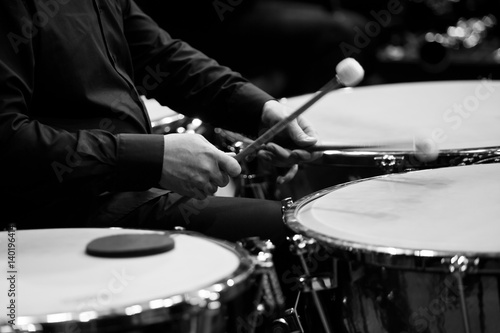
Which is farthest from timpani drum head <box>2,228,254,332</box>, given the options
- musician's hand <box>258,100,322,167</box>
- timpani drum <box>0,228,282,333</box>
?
musician's hand <box>258,100,322,167</box>

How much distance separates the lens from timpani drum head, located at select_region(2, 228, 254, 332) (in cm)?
74

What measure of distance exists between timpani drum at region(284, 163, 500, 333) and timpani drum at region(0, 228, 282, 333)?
0.13 meters

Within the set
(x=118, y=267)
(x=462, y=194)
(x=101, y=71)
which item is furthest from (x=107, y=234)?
(x=462, y=194)

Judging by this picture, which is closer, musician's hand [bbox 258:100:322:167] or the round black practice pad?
the round black practice pad

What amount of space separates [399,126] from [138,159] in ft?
2.29

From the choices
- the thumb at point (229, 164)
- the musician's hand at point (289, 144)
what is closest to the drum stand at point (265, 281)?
the thumb at point (229, 164)

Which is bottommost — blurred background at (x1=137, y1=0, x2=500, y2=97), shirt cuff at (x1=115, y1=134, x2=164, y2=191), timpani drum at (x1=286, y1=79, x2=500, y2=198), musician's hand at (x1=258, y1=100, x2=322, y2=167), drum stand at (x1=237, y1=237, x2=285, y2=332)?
blurred background at (x1=137, y1=0, x2=500, y2=97)

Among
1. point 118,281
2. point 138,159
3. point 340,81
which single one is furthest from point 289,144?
point 118,281

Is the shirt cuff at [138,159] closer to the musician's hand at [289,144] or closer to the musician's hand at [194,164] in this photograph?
the musician's hand at [194,164]

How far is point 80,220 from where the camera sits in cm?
122

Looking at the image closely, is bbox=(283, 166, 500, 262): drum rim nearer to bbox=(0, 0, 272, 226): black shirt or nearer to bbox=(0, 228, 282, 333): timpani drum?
bbox=(0, 228, 282, 333): timpani drum

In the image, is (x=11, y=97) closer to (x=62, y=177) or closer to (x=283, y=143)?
(x=62, y=177)

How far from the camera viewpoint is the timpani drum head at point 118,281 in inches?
29.1

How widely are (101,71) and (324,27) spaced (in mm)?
2354
